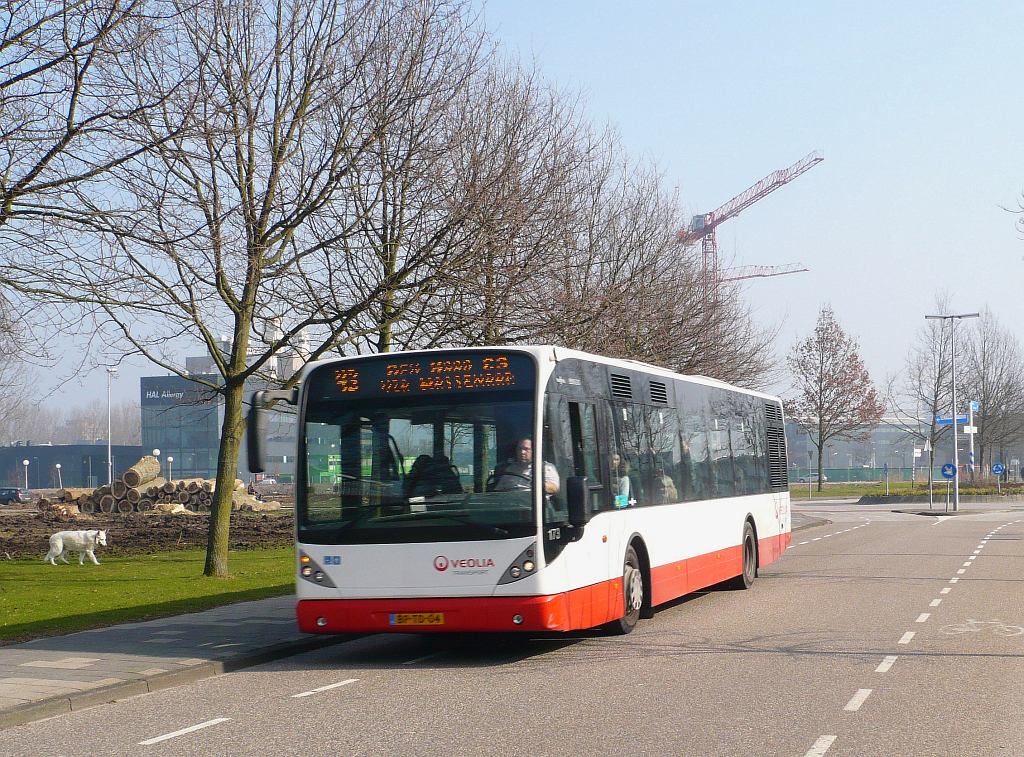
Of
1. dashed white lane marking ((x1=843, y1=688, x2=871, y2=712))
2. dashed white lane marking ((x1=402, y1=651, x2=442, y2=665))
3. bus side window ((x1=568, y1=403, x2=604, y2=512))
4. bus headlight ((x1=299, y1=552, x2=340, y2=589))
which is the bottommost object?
dashed white lane marking ((x1=402, y1=651, x2=442, y2=665))

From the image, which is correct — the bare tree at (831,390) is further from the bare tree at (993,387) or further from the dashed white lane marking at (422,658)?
the dashed white lane marking at (422,658)

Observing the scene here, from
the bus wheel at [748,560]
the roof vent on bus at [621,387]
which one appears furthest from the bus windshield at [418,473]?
the bus wheel at [748,560]

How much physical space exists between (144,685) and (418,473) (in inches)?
110

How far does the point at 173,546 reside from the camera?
1035 inches

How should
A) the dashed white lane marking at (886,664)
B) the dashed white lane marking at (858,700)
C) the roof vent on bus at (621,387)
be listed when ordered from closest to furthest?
the dashed white lane marking at (858,700) < the dashed white lane marking at (886,664) < the roof vent on bus at (621,387)

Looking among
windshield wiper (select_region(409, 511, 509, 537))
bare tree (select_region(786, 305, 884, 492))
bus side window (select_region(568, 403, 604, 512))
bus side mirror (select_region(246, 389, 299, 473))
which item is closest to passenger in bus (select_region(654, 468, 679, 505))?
bus side window (select_region(568, 403, 604, 512))

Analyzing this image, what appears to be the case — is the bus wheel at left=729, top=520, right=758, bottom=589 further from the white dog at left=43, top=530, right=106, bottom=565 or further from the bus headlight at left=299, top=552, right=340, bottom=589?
the white dog at left=43, top=530, right=106, bottom=565

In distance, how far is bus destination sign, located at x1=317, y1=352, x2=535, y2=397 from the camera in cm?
1030

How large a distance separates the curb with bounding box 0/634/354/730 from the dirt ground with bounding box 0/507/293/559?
48.6ft

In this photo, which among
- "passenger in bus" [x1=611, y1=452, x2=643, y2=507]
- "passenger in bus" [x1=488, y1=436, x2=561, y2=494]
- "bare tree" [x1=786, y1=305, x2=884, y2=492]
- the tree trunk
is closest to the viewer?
"passenger in bus" [x1=488, y1=436, x2=561, y2=494]

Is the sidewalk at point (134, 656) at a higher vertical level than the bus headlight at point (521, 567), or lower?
lower

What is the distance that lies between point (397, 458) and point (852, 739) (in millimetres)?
4785

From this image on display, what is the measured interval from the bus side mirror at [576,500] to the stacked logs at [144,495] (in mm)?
34890

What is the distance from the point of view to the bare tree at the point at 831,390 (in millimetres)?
66812
